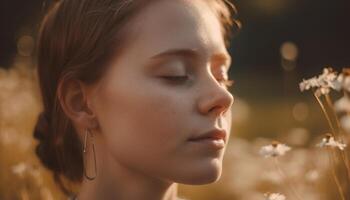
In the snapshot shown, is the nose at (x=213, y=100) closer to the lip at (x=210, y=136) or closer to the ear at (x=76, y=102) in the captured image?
the lip at (x=210, y=136)

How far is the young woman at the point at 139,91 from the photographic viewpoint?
1.69 m

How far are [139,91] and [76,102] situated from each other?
25 cm

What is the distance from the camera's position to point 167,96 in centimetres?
171

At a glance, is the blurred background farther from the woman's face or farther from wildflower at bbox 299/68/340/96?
the woman's face

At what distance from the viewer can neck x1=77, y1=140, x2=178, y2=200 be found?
184 centimetres

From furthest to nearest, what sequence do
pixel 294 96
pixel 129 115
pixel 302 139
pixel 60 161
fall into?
1. pixel 294 96
2. pixel 302 139
3. pixel 60 161
4. pixel 129 115

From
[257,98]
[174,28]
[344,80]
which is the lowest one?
[344,80]

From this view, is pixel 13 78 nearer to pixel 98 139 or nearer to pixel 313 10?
pixel 98 139

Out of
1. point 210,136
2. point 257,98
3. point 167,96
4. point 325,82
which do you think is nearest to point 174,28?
point 167,96

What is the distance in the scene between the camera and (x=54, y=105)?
Answer: 6.50 feet

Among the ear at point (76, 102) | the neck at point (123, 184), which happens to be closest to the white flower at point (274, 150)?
the neck at point (123, 184)

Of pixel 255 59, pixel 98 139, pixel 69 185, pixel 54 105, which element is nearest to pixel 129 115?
pixel 98 139

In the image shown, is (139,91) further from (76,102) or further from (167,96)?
(76,102)

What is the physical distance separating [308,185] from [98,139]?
0.91 m
